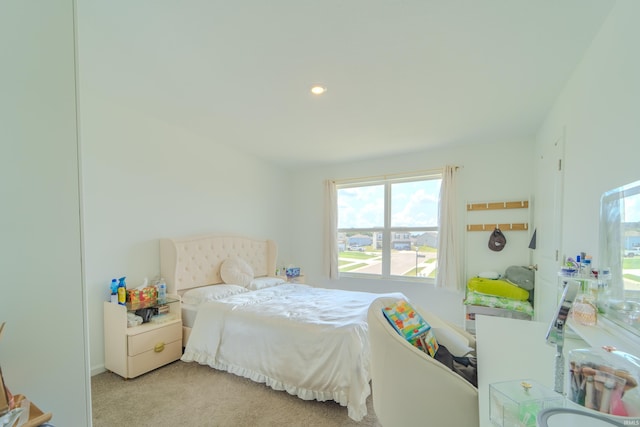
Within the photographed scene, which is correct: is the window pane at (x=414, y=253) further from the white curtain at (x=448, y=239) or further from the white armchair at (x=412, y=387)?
the white armchair at (x=412, y=387)

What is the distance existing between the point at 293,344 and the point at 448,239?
8.74ft

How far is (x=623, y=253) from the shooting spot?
3.96 ft

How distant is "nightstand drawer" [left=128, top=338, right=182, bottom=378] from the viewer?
241 centimetres

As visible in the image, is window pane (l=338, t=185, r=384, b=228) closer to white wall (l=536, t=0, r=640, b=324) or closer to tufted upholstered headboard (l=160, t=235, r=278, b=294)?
tufted upholstered headboard (l=160, t=235, r=278, b=294)

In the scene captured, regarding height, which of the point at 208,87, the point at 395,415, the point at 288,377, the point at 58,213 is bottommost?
the point at 288,377

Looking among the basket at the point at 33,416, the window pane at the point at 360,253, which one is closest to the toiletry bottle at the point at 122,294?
the basket at the point at 33,416

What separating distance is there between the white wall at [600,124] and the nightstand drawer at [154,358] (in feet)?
11.3

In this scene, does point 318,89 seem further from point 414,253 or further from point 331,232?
point 414,253

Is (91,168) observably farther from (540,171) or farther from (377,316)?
(540,171)

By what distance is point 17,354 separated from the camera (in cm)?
103

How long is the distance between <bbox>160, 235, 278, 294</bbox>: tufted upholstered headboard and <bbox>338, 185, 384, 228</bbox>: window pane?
1.53 m

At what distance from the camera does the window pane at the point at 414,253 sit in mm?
4074

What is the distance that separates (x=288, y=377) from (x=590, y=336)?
75.1 inches

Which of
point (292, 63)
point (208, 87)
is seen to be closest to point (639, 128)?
point (292, 63)
